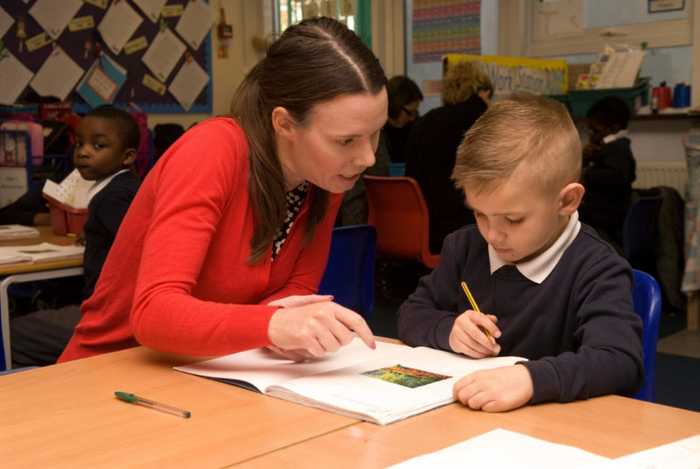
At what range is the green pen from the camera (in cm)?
100

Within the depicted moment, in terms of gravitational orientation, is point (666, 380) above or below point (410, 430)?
below

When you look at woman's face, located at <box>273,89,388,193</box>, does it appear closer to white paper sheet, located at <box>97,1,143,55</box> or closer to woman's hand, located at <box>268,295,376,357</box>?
woman's hand, located at <box>268,295,376,357</box>

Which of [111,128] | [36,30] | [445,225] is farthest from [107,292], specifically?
[36,30]

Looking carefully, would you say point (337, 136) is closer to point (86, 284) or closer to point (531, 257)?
point (531, 257)

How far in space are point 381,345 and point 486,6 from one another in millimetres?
5105

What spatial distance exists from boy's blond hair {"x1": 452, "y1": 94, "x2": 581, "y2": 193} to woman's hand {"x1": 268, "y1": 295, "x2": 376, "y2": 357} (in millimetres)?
324

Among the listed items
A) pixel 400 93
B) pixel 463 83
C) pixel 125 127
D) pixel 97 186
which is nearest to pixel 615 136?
pixel 463 83

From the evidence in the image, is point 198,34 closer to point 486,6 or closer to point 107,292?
point 486,6

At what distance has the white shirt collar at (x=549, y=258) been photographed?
132 centimetres

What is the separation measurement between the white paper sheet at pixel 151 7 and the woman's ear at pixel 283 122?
4.77 m

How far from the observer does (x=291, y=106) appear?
1383mm

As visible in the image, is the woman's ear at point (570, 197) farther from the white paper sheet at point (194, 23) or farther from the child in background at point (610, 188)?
the white paper sheet at point (194, 23)

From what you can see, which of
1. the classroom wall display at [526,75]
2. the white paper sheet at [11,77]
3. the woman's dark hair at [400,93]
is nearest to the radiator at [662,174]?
the classroom wall display at [526,75]

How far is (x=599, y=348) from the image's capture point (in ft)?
3.72
